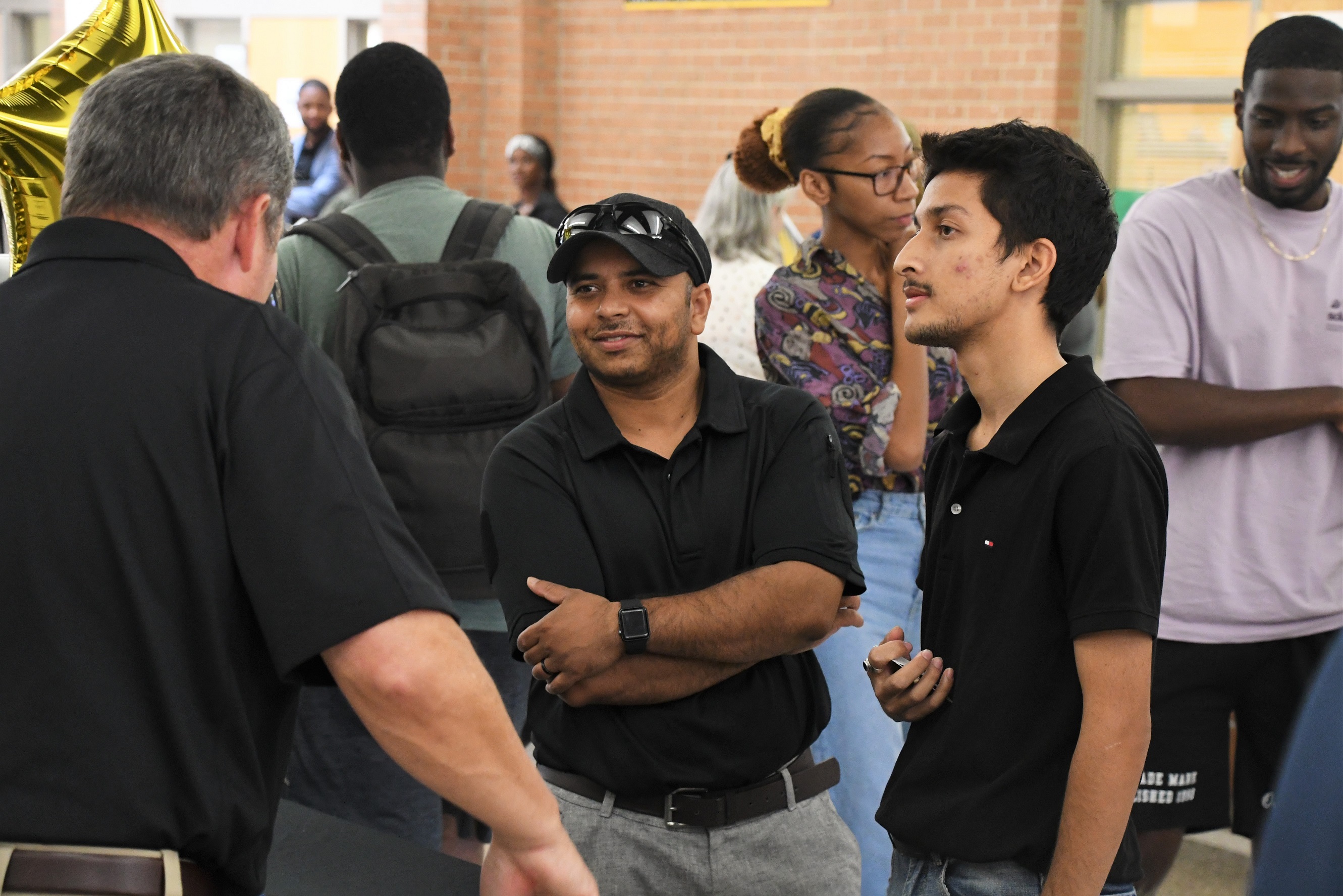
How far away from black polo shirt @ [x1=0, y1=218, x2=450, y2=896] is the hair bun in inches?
80.6

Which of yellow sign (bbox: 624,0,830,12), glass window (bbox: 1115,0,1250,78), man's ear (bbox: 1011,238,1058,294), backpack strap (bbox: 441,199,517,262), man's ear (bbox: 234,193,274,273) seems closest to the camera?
man's ear (bbox: 234,193,274,273)

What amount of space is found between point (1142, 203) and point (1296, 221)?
0.31m

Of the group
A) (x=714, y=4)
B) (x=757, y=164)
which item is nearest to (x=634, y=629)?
(x=757, y=164)

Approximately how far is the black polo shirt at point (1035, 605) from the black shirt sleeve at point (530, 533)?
60cm

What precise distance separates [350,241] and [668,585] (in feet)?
4.33

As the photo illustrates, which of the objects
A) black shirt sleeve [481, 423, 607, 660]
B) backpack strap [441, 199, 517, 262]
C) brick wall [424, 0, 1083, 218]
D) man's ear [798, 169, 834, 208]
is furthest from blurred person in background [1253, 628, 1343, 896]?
brick wall [424, 0, 1083, 218]

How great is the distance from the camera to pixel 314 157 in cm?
848

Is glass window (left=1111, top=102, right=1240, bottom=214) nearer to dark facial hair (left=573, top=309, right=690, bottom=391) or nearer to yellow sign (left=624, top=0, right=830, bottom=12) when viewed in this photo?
yellow sign (left=624, top=0, right=830, bottom=12)

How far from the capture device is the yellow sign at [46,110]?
7.47 feet

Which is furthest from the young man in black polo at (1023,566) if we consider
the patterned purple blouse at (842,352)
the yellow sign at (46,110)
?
the yellow sign at (46,110)

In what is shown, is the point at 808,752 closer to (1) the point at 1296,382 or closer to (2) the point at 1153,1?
(1) the point at 1296,382

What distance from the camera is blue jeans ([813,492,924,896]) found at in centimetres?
284

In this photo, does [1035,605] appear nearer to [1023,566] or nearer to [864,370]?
[1023,566]

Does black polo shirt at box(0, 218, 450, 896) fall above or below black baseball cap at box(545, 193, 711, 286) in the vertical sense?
below
